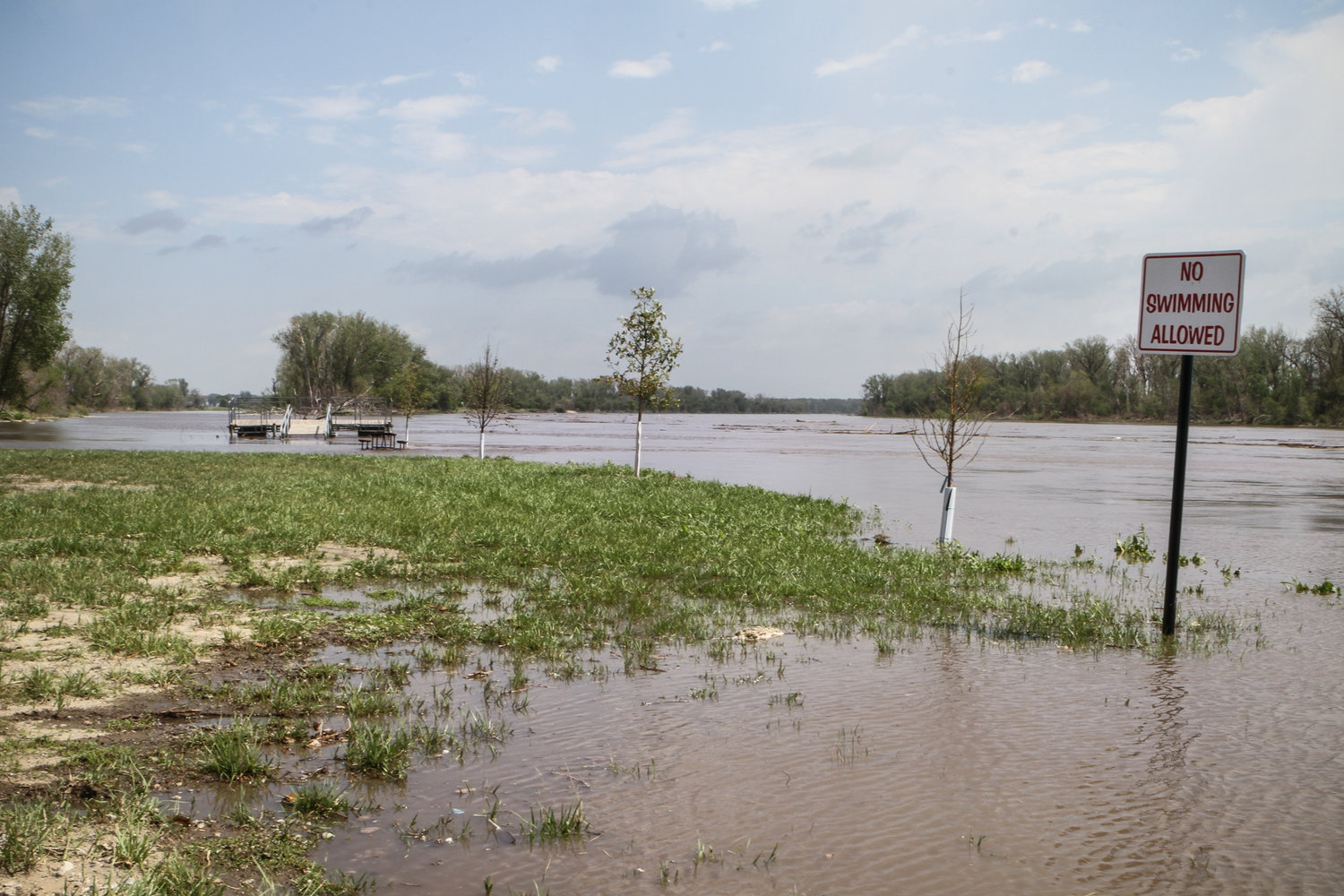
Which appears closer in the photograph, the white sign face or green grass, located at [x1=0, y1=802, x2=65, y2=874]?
green grass, located at [x1=0, y1=802, x2=65, y2=874]

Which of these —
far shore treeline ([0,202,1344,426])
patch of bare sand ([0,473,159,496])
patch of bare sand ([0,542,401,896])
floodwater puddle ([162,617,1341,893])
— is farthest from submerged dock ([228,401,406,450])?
floodwater puddle ([162,617,1341,893])

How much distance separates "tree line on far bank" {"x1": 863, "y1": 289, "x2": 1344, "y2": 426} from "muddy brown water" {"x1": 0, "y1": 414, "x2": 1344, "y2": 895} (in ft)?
315

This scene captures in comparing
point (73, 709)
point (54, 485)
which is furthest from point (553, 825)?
point (54, 485)

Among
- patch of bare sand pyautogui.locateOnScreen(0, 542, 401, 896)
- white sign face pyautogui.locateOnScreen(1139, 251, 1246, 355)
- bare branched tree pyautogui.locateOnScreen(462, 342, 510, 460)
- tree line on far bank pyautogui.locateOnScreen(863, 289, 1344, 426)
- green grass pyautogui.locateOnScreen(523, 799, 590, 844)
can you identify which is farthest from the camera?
tree line on far bank pyautogui.locateOnScreen(863, 289, 1344, 426)

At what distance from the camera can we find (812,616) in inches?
368

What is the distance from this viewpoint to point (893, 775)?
521 centimetres

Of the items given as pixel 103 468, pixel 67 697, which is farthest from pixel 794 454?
pixel 67 697

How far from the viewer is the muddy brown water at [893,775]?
4.05 meters

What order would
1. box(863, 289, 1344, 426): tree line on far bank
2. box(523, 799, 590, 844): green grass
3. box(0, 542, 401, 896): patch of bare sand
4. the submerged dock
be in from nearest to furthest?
1. box(0, 542, 401, 896): patch of bare sand
2. box(523, 799, 590, 844): green grass
3. the submerged dock
4. box(863, 289, 1344, 426): tree line on far bank

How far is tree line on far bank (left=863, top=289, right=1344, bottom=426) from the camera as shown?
114 metres

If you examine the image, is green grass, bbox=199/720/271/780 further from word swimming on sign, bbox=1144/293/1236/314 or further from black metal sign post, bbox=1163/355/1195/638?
word swimming on sign, bbox=1144/293/1236/314

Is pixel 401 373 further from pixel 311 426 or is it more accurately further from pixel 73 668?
pixel 73 668

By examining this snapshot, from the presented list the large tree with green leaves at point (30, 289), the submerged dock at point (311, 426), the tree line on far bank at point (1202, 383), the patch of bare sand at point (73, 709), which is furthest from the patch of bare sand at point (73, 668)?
the tree line on far bank at point (1202, 383)

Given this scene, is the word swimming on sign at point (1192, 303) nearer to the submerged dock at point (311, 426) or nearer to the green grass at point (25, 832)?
the green grass at point (25, 832)
